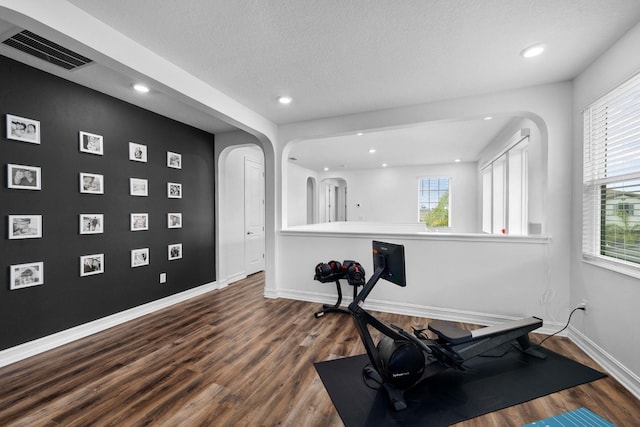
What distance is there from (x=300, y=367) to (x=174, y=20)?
2729 millimetres

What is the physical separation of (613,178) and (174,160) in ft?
15.7

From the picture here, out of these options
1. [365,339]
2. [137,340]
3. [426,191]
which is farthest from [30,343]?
[426,191]

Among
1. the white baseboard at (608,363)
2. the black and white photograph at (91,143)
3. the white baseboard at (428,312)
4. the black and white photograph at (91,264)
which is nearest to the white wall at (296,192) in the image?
the white baseboard at (428,312)

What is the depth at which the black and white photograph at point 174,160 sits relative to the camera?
387 centimetres

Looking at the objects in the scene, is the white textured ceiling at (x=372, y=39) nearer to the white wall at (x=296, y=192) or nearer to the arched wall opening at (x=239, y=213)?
the arched wall opening at (x=239, y=213)

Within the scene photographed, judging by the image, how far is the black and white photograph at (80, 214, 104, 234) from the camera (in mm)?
2877

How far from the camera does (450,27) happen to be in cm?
191

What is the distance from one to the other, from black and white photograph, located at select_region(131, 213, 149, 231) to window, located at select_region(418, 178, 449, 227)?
695 cm

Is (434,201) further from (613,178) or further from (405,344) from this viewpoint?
(405,344)

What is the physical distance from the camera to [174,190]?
12.9 ft

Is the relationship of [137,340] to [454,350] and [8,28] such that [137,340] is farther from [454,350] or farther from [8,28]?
[454,350]

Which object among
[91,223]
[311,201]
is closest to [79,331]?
[91,223]

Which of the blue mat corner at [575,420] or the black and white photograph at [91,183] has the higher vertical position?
the black and white photograph at [91,183]

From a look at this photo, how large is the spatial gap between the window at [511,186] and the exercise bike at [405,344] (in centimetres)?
220
